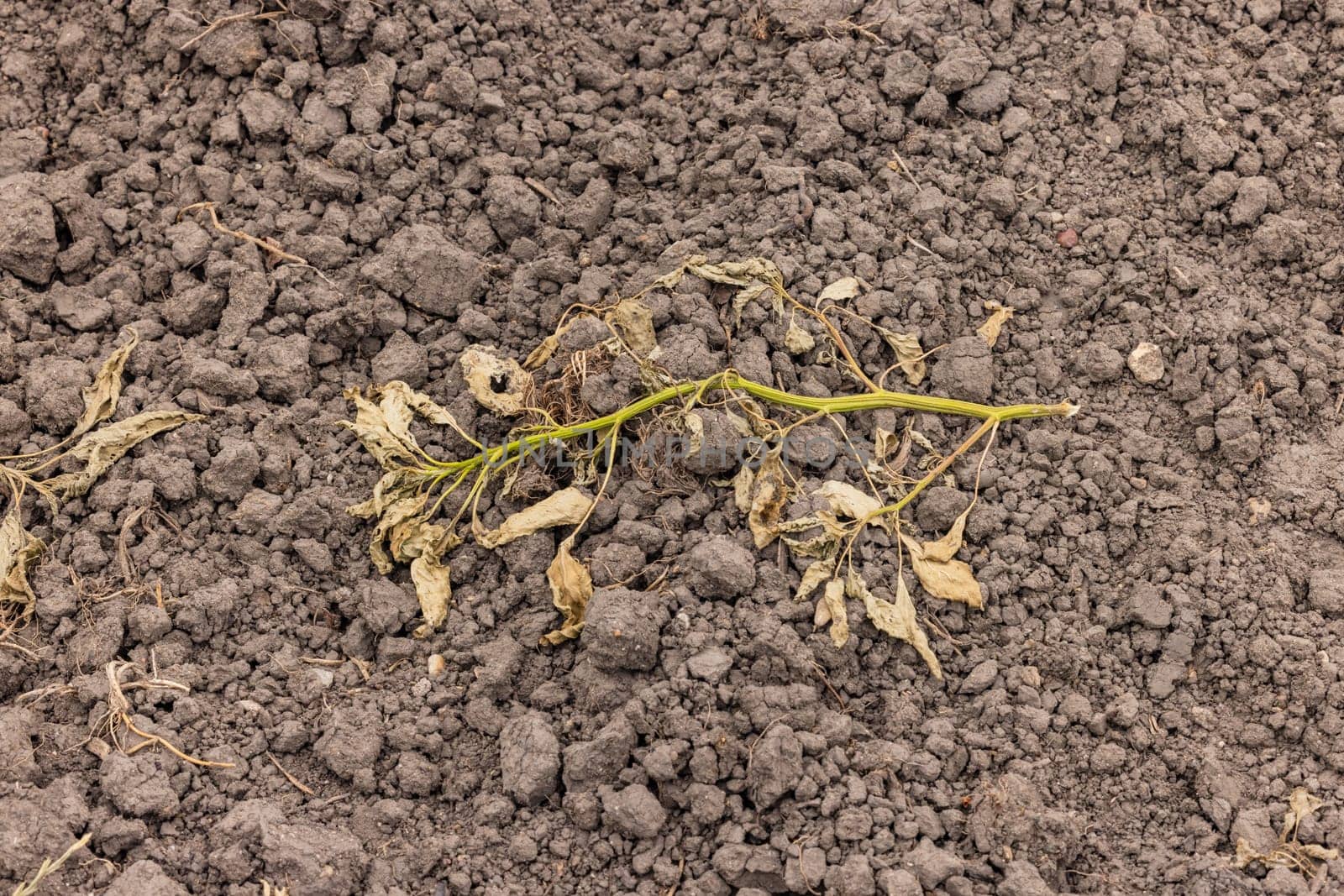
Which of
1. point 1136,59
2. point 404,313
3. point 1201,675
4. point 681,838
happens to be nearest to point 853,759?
point 681,838

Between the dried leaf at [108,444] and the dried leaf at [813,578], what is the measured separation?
1.86m

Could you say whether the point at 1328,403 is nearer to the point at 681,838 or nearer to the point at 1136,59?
the point at 1136,59

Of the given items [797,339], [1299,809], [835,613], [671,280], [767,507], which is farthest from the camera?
[671,280]

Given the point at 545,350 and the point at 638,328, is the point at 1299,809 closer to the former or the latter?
the point at 638,328

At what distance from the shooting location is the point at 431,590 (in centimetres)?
342

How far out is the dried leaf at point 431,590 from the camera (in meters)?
3.39

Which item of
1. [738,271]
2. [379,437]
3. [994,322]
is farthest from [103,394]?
[994,322]

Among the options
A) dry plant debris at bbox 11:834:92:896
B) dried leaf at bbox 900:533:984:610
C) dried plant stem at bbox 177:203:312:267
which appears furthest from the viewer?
dried plant stem at bbox 177:203:312:267

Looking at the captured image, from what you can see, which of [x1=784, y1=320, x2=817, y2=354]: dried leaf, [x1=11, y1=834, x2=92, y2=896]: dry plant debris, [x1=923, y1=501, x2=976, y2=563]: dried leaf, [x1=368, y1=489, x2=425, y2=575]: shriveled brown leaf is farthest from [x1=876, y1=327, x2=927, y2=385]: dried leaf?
[x1=11, y1=834, x2=92, y2=896]: dry plant debris

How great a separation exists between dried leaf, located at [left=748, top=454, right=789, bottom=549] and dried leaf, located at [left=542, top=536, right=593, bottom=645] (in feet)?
1.57

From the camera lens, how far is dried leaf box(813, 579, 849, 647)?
3203mm

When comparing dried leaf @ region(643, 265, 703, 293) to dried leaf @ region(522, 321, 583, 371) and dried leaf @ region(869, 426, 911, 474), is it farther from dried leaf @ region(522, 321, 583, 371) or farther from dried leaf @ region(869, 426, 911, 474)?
dried leaf @ region(869, 426, 911, 474)

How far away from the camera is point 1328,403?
3621 mm

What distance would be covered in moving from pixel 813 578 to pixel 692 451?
496 millimetres
